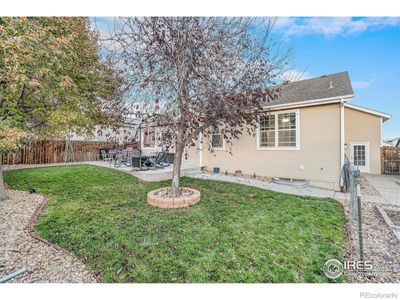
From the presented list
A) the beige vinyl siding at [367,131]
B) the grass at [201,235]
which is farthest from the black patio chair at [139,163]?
the beige vinyl siding at [367,131]

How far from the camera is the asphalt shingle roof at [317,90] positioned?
637 cm

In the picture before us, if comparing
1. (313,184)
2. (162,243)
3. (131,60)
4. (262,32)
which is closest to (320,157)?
(313,184)

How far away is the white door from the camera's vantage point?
10.2 m

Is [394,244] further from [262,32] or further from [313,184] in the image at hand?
[262,32]

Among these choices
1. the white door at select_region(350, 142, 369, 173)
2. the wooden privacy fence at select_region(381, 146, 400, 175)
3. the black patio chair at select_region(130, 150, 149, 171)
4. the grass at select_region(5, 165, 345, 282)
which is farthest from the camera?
the white door at select_region(350, 142, 369, 173)

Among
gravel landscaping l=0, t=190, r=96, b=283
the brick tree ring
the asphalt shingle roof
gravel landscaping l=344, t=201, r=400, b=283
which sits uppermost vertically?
the asphalt shingle roof

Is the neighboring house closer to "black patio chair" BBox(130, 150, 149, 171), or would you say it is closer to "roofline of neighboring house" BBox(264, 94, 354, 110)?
"roofline of neighboring house" BBox(264, 94, 354, 110)

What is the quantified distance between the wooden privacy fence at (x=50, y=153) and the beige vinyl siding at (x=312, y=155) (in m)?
9.34

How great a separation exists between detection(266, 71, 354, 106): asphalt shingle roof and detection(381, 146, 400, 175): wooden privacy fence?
17.9 feet

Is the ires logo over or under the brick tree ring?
under

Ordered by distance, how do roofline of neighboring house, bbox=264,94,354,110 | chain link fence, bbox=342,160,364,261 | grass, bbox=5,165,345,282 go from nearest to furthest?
grass, bbox=5,165,345,282
chain link fence, bbox=342,160,364,261
roofline of neighboring house, bbox=264,94,354,110

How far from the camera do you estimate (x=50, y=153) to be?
11758 millimetres

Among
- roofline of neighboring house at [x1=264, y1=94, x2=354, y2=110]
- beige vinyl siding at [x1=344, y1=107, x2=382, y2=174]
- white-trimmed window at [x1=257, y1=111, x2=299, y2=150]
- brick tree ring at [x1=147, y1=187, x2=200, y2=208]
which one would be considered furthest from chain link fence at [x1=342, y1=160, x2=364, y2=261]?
beige vinyl siding at [x1=344, y1=107, x2=382, y2=174]

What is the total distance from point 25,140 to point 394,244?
747 cm
